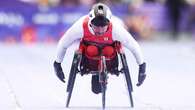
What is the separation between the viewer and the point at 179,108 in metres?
11.8

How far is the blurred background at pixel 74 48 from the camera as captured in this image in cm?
1281

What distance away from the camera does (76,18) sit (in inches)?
1083

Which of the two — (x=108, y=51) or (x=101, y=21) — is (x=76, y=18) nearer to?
(x=108, y=51)

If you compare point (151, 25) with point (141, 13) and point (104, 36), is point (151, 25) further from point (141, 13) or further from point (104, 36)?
point (104, 36)

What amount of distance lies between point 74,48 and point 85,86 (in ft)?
26.8

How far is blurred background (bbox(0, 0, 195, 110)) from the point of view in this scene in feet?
42.0


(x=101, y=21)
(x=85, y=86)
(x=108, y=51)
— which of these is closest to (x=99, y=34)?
(x=101, y=21)

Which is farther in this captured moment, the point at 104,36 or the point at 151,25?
the point at 151,25

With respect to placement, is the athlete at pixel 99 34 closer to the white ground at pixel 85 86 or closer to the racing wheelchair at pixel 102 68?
the racing wheelchair at pixel 102 68

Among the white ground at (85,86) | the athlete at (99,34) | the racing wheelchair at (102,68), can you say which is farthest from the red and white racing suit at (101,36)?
the white ground at (85,86)

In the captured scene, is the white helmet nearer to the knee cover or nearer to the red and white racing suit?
the red and white racing suit

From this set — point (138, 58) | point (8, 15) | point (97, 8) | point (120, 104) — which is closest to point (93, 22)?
point (97, 8)

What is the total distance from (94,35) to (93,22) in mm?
308

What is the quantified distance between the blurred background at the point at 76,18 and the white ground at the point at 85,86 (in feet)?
11.7
